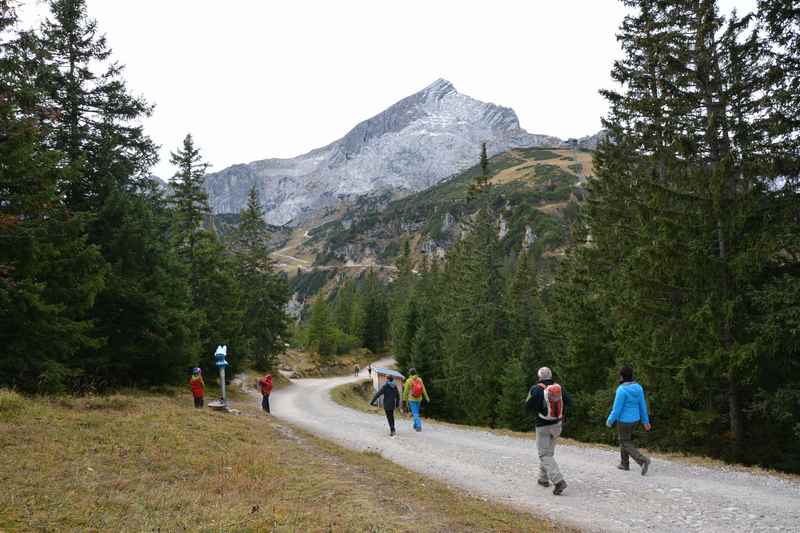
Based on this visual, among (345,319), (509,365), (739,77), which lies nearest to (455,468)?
(739,77)

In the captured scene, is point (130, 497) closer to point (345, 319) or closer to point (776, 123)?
point (776, 123)

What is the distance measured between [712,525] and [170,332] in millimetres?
20151

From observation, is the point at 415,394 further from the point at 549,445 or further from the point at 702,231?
the point at 702,231

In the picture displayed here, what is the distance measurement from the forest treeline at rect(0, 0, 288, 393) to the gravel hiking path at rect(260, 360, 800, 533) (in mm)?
9745

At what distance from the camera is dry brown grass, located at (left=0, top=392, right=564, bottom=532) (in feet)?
19.9

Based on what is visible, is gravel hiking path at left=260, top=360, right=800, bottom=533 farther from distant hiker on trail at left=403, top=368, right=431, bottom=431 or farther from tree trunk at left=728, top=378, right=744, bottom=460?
tree trunk at left=728, top=378, right=744, bottom=460

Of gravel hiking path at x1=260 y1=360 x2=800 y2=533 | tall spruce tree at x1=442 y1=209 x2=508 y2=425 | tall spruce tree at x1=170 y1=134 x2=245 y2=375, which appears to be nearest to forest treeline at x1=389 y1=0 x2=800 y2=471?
gravel hiking path at x1=260 y1=360 x2=800 y2=533

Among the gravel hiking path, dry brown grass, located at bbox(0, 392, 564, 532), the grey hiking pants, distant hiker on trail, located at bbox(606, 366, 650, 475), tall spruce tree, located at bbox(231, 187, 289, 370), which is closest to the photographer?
dry brown grass, located at bbox(0, 392, 564, 532)

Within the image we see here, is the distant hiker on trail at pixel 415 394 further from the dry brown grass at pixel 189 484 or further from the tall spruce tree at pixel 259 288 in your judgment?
the tall spruce tree at pixel 259 288

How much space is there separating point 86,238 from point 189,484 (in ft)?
41.7

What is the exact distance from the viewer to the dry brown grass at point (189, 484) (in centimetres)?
607

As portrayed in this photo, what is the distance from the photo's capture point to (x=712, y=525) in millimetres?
7312

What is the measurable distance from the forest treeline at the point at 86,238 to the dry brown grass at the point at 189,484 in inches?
118

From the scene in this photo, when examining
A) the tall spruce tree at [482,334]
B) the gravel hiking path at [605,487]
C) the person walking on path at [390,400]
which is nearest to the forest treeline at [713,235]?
the gravel hiking path at [605,487]
